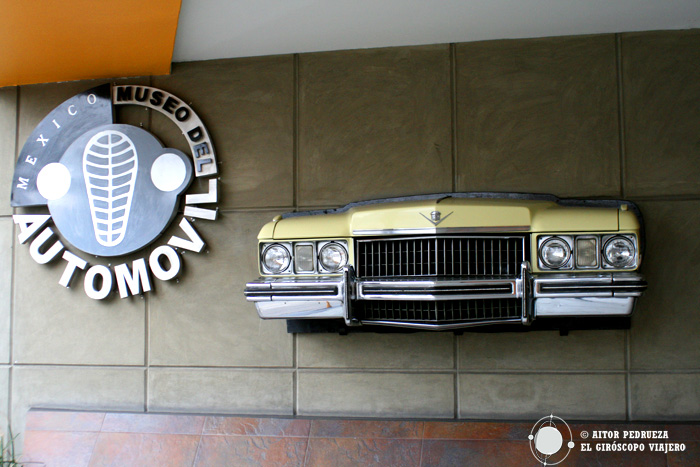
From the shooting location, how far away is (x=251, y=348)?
12.7ft

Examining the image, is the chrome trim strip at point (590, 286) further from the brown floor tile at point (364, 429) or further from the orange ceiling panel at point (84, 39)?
the orange ceiling panel at point (84, 39)

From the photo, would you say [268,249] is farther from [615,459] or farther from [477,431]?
[615,459]

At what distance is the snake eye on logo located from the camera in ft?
13.0

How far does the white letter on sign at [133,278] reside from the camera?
13.0ft

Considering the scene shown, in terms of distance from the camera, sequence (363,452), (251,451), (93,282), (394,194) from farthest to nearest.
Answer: (93,282), (394,194), (251,451), (363,452)

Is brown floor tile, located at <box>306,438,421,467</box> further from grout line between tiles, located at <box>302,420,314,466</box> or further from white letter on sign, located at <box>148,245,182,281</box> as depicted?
white letter on sign, located at <box>148,245,182,281</box>

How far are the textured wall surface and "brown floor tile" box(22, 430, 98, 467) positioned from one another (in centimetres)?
24

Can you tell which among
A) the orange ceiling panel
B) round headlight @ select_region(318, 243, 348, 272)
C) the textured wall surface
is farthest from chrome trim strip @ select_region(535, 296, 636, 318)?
the orange ceiling panel

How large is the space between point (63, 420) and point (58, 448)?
0.19 m

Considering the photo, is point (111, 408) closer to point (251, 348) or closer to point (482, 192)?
point (251, 348)

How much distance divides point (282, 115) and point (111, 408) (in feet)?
8.10

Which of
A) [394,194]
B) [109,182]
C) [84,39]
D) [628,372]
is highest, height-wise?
[84,39]

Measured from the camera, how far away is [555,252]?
2926 millimetres

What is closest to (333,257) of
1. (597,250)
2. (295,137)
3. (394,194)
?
(394,194)
